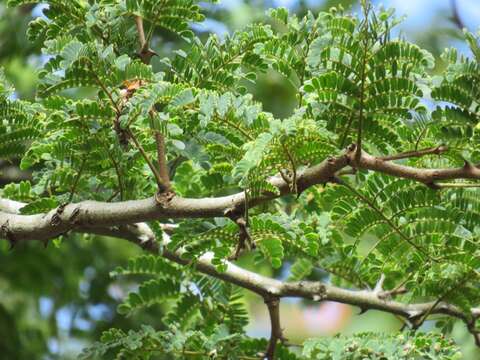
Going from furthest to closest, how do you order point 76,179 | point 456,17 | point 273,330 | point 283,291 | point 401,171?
1. point 456,17
2. point 283,291
3. point 273,330
4. point 76,179
5. point 401,171

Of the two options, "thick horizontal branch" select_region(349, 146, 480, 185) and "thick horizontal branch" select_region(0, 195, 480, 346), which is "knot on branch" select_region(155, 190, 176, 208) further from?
"thick horizontal branch" select_region(0, 195, 480, 346)

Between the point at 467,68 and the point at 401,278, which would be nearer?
the point at 467,68

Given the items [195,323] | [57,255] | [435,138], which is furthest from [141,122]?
[57,255]

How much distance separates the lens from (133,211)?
169cm

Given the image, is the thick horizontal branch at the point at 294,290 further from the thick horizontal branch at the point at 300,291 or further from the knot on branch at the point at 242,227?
the knot on branch at the point at 242,227

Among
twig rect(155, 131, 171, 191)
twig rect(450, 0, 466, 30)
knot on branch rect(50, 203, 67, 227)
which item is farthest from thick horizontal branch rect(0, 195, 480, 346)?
twig rect(450, 0, 466, 30)

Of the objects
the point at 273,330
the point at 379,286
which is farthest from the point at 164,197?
the point at 379,286

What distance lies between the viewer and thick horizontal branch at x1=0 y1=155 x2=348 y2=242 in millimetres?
1572

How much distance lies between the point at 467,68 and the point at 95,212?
2.52 ft

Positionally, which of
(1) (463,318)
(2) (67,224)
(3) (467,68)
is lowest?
(1) (463,318)

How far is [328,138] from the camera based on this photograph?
5.24 feet

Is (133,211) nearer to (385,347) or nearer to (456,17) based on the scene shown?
(385,347)

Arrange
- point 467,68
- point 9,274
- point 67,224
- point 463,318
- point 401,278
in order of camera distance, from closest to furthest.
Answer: point 467,68
point 67,224
point 463,318
point 401,278
point 9,274

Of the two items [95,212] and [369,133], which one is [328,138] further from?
[95,212]
